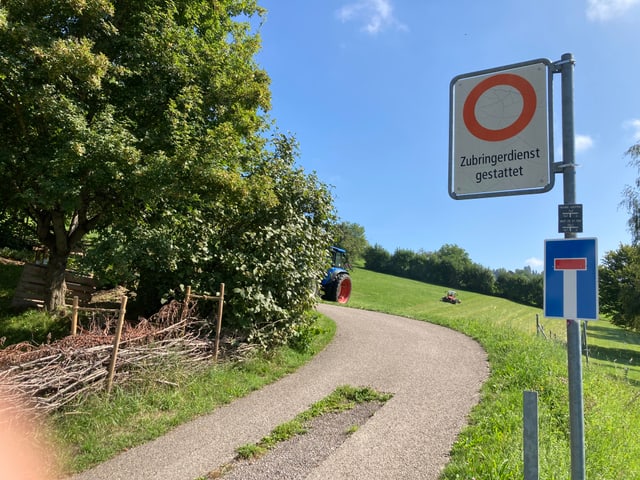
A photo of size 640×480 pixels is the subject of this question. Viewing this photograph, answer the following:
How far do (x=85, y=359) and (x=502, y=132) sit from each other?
5324mm

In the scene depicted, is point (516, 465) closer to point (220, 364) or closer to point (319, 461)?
point (319, 461)

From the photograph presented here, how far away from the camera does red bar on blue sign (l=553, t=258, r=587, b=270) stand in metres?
2.22

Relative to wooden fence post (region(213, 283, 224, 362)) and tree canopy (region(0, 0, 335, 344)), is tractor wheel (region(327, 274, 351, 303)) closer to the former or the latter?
tree canopy (region(0, 0, 335, 344))

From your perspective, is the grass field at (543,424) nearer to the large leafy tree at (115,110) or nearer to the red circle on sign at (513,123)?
the red circle on sign at (513,123)

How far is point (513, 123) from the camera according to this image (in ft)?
8.20

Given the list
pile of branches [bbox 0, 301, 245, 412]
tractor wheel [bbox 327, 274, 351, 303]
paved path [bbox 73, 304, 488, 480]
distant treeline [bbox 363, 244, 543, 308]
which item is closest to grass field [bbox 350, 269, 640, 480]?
paved path [bbox 73, 304, 488, 480]

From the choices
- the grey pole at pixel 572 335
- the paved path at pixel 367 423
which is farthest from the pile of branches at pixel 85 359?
the grey pole at pixel 572 335

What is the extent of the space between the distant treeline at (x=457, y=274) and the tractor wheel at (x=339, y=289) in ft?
201

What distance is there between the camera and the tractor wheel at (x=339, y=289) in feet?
63.5

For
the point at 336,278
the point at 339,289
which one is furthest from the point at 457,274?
the point at 336,278

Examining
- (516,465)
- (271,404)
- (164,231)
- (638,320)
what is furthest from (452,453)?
(638,320)

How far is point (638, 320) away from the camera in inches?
1031

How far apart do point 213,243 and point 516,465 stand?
22.4ft

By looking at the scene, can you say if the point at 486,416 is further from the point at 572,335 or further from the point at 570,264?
the point at 570,264
